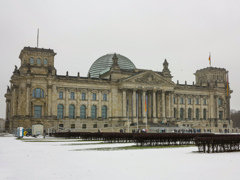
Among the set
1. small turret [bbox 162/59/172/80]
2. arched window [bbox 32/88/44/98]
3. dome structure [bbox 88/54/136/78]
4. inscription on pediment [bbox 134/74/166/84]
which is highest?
dome structure [bbox 88/54/136/78]

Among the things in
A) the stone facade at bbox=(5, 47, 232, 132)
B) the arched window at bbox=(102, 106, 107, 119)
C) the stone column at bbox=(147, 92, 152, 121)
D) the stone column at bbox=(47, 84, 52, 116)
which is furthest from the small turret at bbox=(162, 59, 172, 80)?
the stone column at bbox=(47, 84, 52, 116)

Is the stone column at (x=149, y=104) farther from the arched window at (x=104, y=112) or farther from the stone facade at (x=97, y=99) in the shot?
the arched window at (x=104, y=112)

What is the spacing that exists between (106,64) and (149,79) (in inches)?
715

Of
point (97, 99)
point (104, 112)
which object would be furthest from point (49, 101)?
point (104, 112)

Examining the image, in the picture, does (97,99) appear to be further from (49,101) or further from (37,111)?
(37,111)

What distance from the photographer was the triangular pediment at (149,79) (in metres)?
87.2

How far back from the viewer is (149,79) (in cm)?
8900

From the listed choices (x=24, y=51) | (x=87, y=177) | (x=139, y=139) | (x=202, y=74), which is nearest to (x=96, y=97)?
(x=24, y=51)

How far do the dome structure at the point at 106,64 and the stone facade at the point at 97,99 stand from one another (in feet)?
20.0

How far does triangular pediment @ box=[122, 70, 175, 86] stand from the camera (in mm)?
87188

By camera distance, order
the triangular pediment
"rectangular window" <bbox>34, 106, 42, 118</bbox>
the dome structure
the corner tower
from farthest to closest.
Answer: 1. the dome structure
2. the triangular pediment
3. the corner tower
4. "rectangular window" <bbox>34, 106, 42, 118</bbox>

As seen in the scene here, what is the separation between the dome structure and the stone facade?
6110 millimetres

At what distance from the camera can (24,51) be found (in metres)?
80.0

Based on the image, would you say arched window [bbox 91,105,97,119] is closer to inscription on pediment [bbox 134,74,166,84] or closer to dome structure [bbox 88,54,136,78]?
inscription on pediment [bbox 134,74,166,84]
